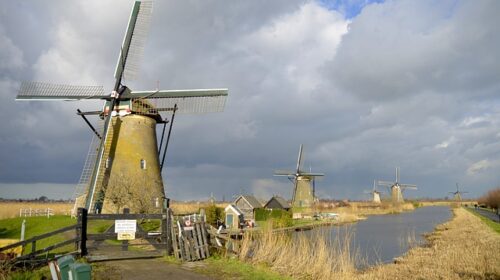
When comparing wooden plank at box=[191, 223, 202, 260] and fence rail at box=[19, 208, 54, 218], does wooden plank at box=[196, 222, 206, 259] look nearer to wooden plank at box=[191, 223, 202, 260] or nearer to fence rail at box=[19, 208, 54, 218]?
wooden plank at box=[191, 223, 202, 260]

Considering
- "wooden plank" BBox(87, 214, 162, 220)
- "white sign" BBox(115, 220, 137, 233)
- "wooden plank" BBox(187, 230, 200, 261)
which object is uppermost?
"wooden plank" BBox(87, 214, 162, 220)

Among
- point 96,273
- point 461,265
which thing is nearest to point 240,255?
point 96,273

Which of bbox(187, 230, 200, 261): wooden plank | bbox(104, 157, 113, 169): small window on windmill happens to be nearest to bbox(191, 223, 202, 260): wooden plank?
bbox(187, 230, 200, 261): wooden plank

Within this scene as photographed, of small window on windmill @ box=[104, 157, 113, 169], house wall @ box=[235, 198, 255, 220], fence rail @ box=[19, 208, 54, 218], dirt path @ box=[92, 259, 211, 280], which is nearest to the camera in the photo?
dirt path @ box=[92, 259, 211, 280]

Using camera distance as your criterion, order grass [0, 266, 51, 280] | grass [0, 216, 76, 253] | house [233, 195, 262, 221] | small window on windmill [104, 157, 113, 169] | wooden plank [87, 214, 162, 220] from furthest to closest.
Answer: house [233, 195, 262, 221], small window on windmill [104, 157, 113, 169], grass [0, 216, 76, 253], wooden plank [87, 214, 162, 220], grass [0, 266, 51, 280]

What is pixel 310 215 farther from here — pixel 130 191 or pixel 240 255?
pixel 240 255

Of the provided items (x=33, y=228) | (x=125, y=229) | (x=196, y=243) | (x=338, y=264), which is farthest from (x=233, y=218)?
(x=125, y=229)

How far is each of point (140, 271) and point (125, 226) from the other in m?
2.12

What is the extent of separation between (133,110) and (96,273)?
579 inches

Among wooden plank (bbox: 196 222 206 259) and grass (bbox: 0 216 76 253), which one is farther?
grass (bbox: 0 216 76 253)

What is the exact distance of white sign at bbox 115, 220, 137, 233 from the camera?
1140 centimetres

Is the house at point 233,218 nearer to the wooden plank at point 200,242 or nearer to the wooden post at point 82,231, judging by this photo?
the wooden plank at point 200,242

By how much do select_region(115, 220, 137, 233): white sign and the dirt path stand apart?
0.85m

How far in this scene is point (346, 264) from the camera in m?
10.9
